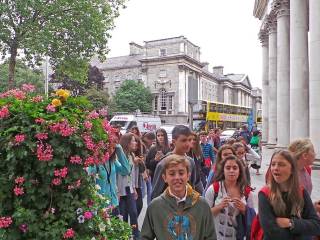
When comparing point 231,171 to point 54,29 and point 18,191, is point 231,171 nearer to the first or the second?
point 18,191

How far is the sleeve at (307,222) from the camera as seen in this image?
3.20m

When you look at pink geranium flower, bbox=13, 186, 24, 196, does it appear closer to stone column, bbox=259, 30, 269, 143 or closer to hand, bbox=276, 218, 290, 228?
hand, bbox=276, 218, 290, 228

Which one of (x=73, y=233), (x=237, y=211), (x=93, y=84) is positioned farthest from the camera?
→ (x=93, y=84)

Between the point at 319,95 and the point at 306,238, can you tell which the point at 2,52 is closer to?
the point at 319,95

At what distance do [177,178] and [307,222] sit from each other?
1.16m

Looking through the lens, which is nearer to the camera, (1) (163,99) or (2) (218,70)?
(1) (163,99)

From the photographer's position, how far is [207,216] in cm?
295

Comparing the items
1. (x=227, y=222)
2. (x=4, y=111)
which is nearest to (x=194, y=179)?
(x=227, y=222)

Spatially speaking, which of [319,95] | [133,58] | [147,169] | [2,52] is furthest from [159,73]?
[147,169]

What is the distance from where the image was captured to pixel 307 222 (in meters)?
3.24

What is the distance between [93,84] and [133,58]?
2035cm

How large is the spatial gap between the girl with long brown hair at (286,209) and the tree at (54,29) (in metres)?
22.7

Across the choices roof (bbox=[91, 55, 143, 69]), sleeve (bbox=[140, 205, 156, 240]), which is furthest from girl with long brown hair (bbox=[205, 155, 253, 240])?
roof (bbox=[91, 55, 143, 69])

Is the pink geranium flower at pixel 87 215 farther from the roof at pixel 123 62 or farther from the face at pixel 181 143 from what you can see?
the roof at pixel 123 62
